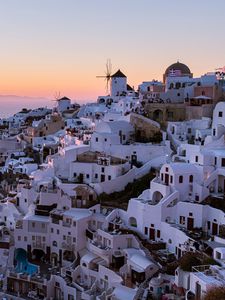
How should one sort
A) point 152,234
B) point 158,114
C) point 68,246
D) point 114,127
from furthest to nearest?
point 158,114
point 114,127
point 68,246
point 152,234

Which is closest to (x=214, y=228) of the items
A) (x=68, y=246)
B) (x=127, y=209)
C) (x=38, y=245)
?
(x=127, y=209)

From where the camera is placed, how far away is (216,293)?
17141 millimetres

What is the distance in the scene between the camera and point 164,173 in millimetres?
27359

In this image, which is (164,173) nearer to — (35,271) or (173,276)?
(173,276)

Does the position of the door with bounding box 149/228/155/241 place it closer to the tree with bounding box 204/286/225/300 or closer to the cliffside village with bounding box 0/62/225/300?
the cliffside village with bounding box 0/62/225/300

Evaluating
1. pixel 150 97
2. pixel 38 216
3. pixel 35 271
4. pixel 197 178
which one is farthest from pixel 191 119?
pixel 35 271

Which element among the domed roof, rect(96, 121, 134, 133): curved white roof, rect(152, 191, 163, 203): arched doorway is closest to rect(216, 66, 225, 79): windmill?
the domed roof

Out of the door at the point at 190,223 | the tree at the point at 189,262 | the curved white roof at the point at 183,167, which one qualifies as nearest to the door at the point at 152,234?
the door at the point at 190,223

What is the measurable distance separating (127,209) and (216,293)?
10928 millimetres

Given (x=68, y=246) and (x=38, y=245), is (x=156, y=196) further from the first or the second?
(x=38, y=245)

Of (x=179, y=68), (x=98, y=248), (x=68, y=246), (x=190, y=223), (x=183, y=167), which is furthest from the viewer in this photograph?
(x=179, y=68)

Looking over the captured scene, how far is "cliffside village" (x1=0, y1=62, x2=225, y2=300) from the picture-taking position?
75.2 ft

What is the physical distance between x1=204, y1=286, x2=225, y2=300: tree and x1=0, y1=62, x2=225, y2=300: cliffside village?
28.6 inches

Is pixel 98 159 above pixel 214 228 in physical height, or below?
above
